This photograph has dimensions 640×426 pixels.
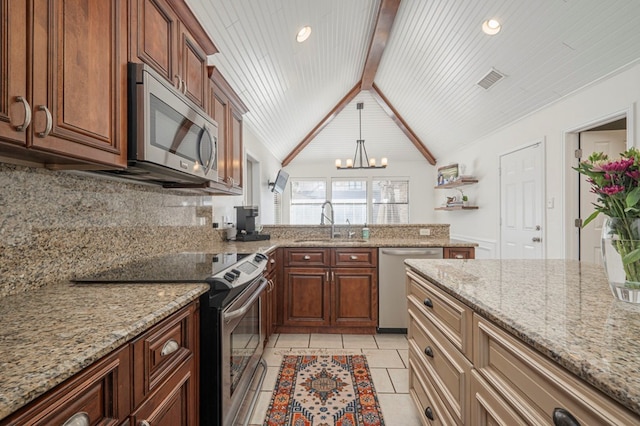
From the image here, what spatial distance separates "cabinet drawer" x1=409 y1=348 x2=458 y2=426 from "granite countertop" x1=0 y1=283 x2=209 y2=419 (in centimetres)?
110

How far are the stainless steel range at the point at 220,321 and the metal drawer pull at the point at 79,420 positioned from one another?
56cm

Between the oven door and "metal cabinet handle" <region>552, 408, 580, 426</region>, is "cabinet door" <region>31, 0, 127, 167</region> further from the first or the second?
"metal cabinet handle" <region>552, 408, 580, 426</region>

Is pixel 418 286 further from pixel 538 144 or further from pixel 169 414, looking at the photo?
pixel 538 144

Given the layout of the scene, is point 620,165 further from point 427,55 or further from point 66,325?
point 427,55

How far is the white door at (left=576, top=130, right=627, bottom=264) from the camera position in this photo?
309 cm

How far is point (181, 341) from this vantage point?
1078mm

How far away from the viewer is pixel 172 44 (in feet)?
5.01

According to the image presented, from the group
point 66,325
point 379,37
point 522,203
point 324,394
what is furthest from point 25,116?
point 522,203

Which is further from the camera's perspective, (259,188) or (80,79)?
(259,188)

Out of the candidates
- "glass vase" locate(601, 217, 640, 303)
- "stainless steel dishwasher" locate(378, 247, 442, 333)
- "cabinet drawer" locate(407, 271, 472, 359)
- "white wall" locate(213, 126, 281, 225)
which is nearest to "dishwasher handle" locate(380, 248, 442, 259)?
"stainless steel dishwasher" locate(378, 247, 442, 333)

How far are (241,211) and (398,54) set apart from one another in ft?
10.7

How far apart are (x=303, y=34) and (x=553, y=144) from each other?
303 centimetres

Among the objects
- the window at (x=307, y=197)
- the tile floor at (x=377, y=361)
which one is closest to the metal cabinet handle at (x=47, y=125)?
the tile floor at (x=377, y=361)

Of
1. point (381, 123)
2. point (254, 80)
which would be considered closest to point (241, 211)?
point (254, 80)
